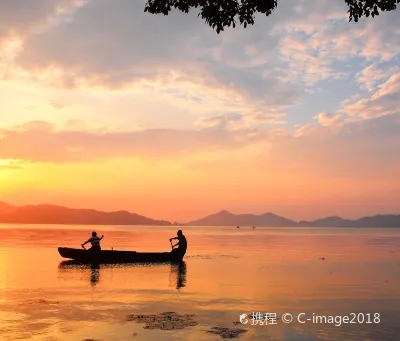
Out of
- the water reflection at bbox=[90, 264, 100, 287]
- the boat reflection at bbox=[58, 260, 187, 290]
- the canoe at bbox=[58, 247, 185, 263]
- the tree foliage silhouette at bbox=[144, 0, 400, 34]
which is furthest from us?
the canoe at bbox=[58, 247, 185, 263]

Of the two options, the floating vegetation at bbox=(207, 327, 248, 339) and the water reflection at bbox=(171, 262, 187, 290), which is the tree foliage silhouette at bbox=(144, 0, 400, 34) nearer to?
the floating vegetation at bbox=(207, 327, 248, 339)

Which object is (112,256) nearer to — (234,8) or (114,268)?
(114,268)

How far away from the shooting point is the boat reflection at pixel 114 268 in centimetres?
3050

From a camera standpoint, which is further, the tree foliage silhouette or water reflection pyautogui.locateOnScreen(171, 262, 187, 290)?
water reflection pyautogui.locateOnScreen(171, 262, 187, 290)

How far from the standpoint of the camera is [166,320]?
1783cm

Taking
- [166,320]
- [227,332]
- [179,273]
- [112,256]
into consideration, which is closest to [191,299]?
[166,320]

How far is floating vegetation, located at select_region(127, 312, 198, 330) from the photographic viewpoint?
16734mm

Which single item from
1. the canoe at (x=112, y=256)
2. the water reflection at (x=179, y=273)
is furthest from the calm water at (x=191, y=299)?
the canoe at (x=112, y=256)

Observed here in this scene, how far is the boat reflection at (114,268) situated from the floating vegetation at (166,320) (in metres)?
9.54

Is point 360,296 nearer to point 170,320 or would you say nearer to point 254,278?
point 254,278

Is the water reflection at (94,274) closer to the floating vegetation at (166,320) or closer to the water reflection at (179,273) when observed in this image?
the water reflection at (179,273)

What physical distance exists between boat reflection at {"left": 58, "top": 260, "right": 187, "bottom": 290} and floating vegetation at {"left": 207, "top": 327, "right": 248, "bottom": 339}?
11819 millimetres

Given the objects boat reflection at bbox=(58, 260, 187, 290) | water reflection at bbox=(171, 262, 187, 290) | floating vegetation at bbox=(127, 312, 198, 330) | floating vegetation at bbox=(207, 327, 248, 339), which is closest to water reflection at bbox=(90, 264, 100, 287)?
boat reflection at bbox=(58, 260, 187, 290)

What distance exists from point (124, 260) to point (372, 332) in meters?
28.3
